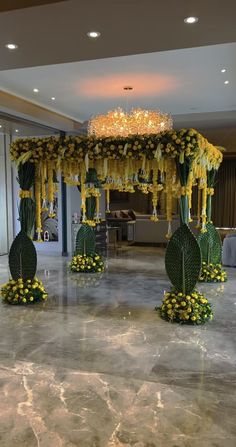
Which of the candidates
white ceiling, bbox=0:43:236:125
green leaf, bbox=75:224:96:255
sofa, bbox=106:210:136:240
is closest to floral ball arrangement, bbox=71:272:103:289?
green leaf, bbox=75:224:96:255

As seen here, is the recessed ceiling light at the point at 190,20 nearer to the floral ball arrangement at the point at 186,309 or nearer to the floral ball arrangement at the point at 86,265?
the floral ball arrangement at the point at 186,309

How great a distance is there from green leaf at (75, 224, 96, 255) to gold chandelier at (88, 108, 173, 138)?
2.03 metres

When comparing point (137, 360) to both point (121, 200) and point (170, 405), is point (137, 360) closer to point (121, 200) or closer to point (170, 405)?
point (170, 405)

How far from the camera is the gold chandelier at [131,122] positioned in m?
7.30

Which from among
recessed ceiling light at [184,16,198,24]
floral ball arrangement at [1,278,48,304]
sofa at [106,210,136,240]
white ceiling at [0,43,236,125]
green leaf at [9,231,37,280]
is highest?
white ceiling at [0,43,236,125]

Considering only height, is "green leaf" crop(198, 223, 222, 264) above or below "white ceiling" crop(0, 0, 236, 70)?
below

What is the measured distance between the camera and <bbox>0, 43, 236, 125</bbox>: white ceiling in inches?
202

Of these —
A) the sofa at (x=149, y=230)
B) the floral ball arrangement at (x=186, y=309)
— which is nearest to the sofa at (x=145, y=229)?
the sofa at (x=149, y=230)

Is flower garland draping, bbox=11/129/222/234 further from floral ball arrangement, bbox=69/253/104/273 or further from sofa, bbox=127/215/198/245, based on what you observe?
sofa, bbox=127/215/198/245

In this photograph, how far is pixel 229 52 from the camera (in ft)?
15.7

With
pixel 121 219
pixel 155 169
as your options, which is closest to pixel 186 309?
pixel 155 169

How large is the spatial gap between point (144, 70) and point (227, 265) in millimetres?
4868

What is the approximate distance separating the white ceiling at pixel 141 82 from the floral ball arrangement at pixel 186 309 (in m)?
3.16

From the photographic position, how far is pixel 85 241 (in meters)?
7.97
